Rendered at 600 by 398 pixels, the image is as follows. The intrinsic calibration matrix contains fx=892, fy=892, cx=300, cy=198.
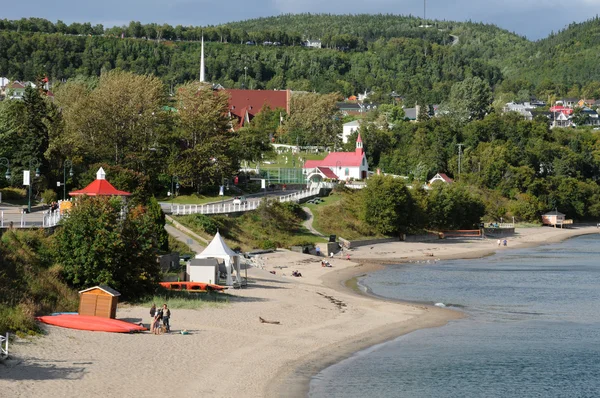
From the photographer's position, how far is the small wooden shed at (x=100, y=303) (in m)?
33.8

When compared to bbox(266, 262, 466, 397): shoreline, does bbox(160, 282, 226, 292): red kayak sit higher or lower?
higher

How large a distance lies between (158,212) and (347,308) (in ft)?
54.3

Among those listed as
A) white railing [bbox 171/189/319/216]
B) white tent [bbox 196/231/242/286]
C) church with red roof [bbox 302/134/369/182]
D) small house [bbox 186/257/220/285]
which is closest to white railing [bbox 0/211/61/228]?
small house [bbox 186/257/220/285]

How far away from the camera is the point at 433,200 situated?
93750 mm

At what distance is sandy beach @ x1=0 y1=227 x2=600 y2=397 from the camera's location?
25375 mm

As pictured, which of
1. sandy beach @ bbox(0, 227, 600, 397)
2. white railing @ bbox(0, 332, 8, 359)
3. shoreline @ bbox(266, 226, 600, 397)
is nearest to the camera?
sandy beach @ bbox(0, 227, 600, 397)

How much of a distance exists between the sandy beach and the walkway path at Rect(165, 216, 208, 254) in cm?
801

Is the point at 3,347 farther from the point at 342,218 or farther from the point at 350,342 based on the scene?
the point at 342,218

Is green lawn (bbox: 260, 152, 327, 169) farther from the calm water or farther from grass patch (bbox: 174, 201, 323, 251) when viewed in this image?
the calm water

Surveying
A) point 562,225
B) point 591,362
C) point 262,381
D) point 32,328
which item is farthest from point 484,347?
point 562,225

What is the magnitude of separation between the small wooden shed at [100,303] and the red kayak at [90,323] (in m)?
0.55

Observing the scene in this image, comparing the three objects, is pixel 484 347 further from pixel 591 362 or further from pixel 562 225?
pixel 562 225

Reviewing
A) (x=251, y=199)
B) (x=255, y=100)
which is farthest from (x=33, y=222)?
(x=255, y=100)

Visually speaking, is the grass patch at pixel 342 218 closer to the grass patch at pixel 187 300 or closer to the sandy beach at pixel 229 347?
the sandy beach at pixel 229 347
